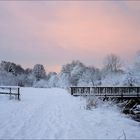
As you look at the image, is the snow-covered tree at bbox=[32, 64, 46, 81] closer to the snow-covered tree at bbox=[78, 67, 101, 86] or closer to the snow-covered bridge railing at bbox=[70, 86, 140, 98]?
the snow-covered tree at bbox=[78, 67, 101, 86]

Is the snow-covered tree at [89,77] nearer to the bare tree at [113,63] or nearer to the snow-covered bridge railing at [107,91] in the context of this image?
the bare tree at [113,63]

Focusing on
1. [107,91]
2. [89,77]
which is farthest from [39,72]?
[107,91]

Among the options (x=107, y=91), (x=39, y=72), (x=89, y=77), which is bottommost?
(x=107, y=91)

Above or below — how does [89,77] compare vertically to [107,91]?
above

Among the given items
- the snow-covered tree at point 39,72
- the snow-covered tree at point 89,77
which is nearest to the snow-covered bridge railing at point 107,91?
the snow-covered tree at point 89,77

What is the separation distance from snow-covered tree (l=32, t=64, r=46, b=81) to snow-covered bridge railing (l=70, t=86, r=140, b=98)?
300 feet

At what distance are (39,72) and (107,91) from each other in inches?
3749

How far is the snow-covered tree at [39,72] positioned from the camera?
118 meters

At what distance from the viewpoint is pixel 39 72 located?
393ft

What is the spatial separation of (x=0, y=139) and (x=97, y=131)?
3.21 meters

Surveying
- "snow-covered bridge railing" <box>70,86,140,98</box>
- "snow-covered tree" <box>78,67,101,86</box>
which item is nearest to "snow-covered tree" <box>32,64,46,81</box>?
"snow-covered tree" <box>78,67,101,86</box>

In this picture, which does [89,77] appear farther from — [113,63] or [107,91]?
[107,91]

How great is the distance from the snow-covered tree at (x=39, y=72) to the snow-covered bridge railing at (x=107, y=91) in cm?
9135

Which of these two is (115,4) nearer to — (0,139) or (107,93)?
(107,93)
